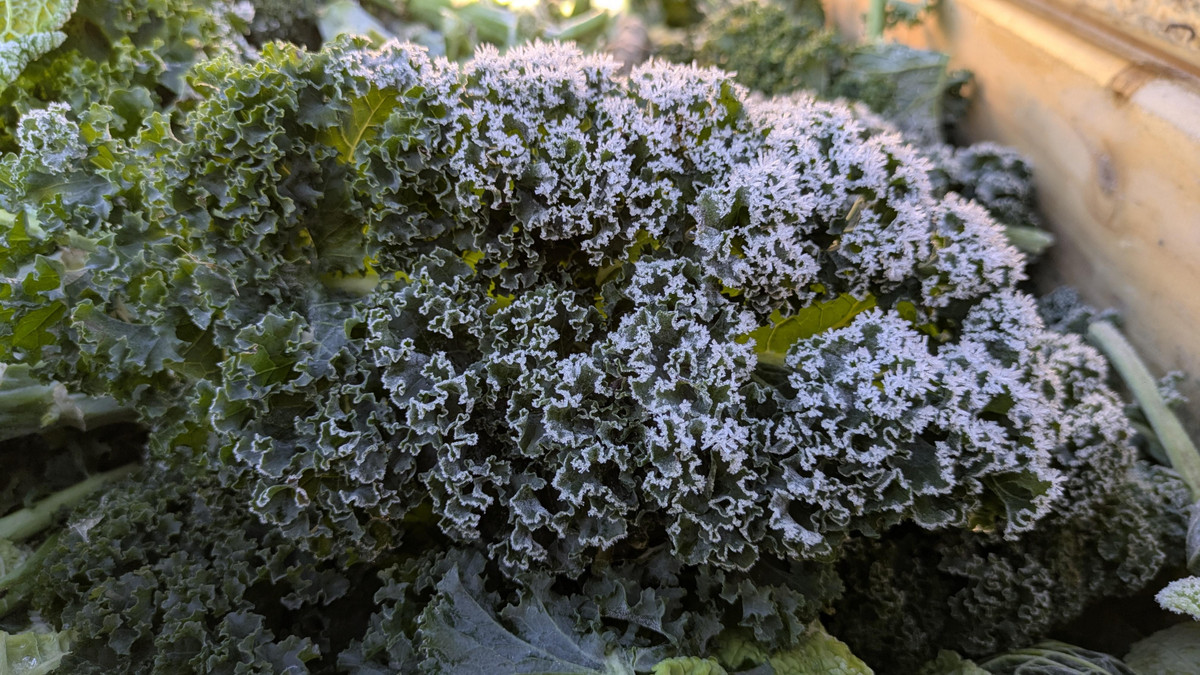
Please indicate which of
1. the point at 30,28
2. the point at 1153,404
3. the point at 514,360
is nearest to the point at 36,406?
the point at 30,28

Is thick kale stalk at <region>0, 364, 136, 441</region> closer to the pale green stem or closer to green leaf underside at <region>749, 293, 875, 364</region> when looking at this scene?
green leaf underside at <region>749, 293, 875, 364</region>

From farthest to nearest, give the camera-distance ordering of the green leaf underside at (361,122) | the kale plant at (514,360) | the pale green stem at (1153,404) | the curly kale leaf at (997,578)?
the pale green stem at (1153,404)
the curly kale leaf at (997,578)
the green leaf underside at (361,122)
the kale plant at (514,360)

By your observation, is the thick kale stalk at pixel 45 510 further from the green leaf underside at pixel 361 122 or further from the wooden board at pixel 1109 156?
the wooden board at pixel 1109 156

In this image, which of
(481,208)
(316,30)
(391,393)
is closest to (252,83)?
(481,208)

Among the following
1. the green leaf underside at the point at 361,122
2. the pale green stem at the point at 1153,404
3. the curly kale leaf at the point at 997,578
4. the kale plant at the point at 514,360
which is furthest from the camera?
the pale green stem at the point at 1153,404

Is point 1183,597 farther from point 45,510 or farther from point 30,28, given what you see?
point 30,28

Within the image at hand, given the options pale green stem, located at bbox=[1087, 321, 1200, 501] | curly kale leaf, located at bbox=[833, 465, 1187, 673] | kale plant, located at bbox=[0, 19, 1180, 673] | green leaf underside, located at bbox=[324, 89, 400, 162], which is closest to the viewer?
kale plant, located at bbox=[0, 19, 1180, 673]

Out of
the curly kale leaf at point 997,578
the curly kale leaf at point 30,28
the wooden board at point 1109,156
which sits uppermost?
the curly kale leaf at point 30,28

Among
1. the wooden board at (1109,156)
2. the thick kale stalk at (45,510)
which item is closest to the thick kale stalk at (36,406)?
the thick kale stalk at (45,510)

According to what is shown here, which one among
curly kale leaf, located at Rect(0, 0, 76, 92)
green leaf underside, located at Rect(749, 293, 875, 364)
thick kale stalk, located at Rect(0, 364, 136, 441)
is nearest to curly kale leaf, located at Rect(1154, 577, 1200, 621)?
green leaf underside, located at Rect(749, 293, 875, 364)

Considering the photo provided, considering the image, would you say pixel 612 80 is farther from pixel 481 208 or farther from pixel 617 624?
pixel 617 624
